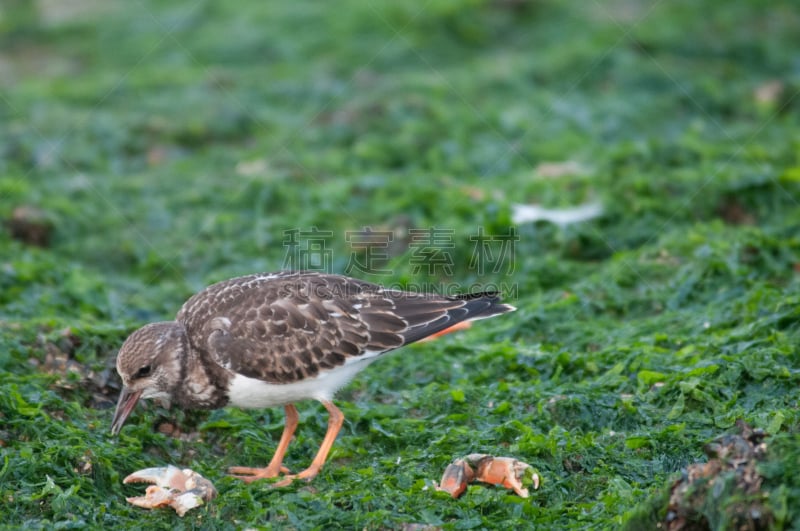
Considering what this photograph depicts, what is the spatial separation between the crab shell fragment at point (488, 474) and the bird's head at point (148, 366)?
1682 mm

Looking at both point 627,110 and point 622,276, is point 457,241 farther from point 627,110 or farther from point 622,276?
point 627,110

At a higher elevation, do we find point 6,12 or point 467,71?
point 6,12

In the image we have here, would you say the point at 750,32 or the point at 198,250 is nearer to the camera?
the point at 198,250

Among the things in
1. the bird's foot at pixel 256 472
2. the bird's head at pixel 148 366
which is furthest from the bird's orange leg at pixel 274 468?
the bird's head at pixel 148 366

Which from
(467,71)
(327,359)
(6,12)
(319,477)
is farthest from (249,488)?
(6,12)

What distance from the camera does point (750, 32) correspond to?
13.3m

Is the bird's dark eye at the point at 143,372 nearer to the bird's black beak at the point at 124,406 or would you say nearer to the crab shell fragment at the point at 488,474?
the bird's black beak at the point at 124,406

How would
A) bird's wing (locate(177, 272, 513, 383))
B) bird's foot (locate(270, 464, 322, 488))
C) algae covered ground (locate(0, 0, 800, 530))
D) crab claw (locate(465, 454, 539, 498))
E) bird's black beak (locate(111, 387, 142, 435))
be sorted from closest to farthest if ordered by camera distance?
crab claw (locate(465, 454, 539, 498)) → algae covered ground (locate(0, 0, 800, 530)) → bird's foot (locate(270, 464, 322, 488)) → bird's black beak (locate(111, 387, 142, 435)) → bird's wing (locate(177, 272, 513, 383))

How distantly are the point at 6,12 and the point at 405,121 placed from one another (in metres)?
8.45

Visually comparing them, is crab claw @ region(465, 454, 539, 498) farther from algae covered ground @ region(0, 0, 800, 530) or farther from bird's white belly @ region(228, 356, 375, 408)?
bird's white belly @ region(228, 356, 375, 408)

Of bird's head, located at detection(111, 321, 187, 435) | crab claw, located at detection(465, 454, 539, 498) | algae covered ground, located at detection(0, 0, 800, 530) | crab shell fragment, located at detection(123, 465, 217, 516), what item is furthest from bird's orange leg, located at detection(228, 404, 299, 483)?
crab claw, located at detection(465, 454, 539, 498)

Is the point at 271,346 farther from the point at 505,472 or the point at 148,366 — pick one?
the point at 505,472

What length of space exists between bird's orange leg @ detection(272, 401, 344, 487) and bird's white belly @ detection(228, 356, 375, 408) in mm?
105

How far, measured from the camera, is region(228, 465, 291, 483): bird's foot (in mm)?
5398
